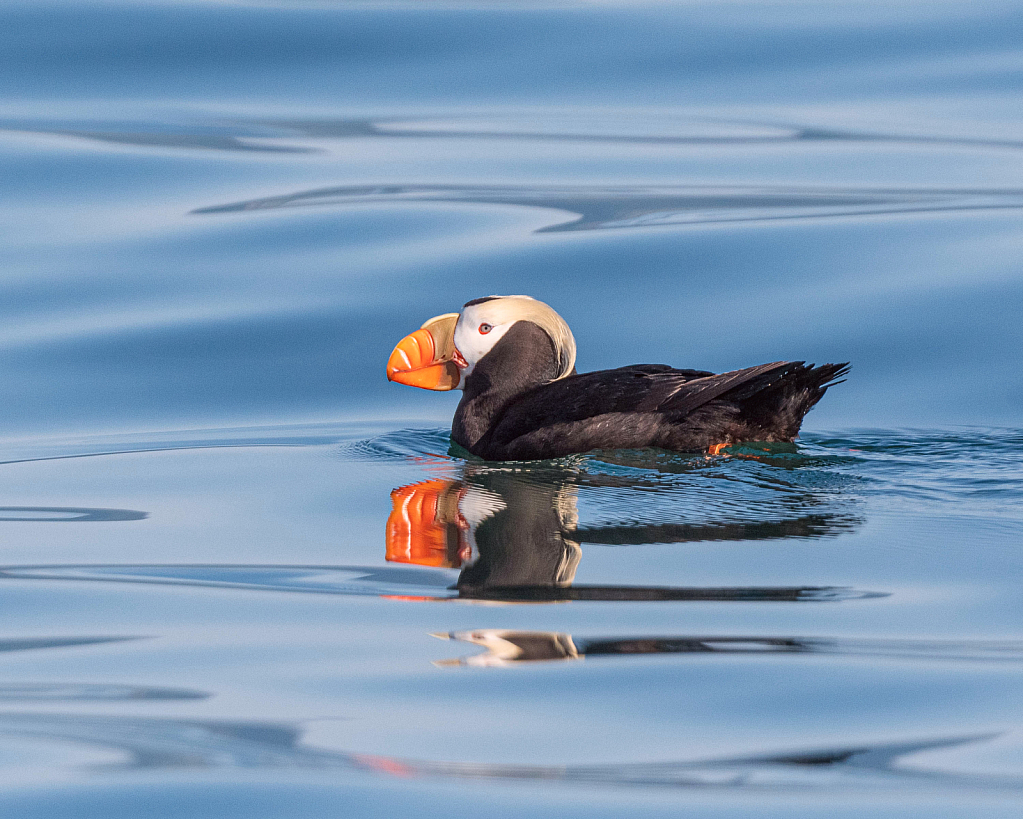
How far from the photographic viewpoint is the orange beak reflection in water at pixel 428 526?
4.23 metres

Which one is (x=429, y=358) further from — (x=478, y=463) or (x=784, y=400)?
(x=784, y=400)

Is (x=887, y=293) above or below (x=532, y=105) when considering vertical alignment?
below

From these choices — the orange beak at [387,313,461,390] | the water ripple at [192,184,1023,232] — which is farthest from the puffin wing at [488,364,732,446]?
the water ripple at [192,184,1023,232]

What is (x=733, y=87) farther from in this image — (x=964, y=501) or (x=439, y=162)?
(x=964, y=501)


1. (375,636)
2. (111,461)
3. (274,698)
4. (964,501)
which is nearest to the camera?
(274,698)

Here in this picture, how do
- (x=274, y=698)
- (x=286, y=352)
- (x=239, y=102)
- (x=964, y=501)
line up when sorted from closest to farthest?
(x=274, y=698), (x=964, y=501), (x=286, y=352), (x=239, y=102)

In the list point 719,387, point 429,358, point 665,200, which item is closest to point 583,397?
point 719,387

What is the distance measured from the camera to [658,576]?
12.6ft

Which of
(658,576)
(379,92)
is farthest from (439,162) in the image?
(658,576)

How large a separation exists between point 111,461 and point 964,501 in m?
3.44

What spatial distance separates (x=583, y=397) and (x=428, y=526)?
1069 millimetres

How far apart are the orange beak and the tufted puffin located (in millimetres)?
14

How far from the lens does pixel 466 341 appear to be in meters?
6.07

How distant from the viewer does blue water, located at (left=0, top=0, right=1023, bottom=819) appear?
277 centimetres
